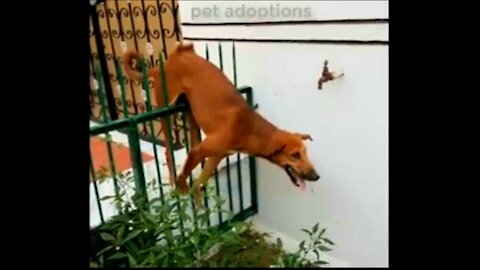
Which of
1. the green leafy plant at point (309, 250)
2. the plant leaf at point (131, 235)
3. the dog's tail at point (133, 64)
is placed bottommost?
the green leafy plant at point (309, 250)

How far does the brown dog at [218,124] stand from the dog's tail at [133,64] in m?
0.03

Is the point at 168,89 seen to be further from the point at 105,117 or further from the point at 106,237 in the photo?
the point at 106,237

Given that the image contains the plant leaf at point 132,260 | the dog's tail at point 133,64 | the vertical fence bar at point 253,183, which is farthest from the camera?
the vertical fence bar at point 253,183

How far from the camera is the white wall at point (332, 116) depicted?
2.51ft

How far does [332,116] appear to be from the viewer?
2.63 feet

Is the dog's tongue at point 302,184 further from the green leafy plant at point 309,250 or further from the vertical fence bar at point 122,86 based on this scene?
the vertical fence bar at point 122,86

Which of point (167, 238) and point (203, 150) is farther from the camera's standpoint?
point (203, 150)

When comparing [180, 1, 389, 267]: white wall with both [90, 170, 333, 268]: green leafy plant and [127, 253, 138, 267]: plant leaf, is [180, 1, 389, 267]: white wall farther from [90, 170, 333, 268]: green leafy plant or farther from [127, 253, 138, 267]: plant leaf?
[127, 253, 138, 267]: plant leaf

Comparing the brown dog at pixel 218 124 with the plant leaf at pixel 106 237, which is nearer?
the plant leaf at pixel 106 237

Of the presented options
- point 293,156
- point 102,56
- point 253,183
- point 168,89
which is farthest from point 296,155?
point 102,56

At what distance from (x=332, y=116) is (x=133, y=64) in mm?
362

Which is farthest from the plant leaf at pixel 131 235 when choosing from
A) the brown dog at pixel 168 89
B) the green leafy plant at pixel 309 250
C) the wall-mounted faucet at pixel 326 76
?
the wall-mounted faucet at pixel 326 76

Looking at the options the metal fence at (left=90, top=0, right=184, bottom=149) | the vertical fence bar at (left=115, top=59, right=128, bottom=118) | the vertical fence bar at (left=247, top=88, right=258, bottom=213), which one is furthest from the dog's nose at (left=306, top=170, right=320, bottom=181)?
the vertical fence bar at (left=115, top=59, right=128, bottom=118)

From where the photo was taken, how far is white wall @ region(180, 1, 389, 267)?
0.77 meters
